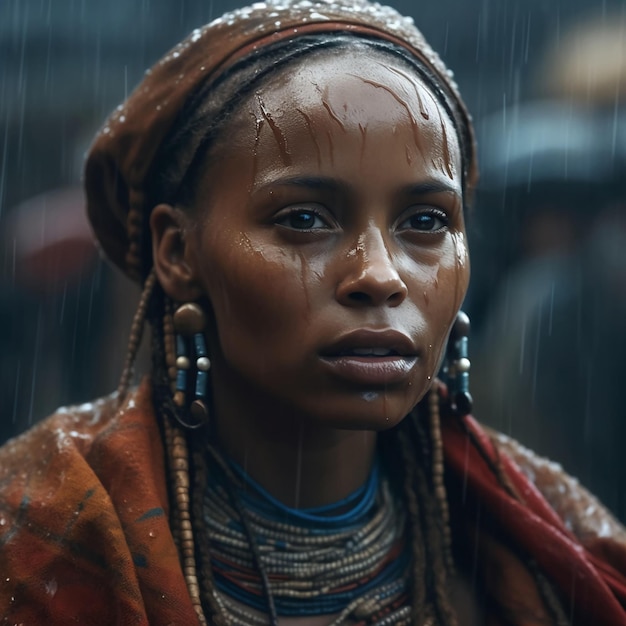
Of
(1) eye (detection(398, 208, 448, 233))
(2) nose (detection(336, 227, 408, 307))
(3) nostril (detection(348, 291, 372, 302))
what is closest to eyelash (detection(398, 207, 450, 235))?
(1) eye (detection(398, 208, 448, 233))

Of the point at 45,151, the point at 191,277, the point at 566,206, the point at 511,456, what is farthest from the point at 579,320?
the point at 45,151

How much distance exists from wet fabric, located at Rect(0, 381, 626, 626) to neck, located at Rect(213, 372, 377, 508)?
6.9 inches

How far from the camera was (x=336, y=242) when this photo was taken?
205 cm

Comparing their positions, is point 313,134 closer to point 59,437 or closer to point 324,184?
point 324,184

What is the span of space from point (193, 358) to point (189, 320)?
0.31 feet

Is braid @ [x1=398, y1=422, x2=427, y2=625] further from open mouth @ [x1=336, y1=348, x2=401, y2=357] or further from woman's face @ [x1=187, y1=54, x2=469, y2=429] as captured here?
open mouth @ [x1=336, y1=348, x2=401, y2=357]

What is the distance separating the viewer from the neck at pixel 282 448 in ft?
7.44

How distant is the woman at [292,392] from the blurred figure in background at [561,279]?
6.39 feet

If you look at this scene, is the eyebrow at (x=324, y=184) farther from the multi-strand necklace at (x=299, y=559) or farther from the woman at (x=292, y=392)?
the multi-strand necklace at (x=299, y=559)

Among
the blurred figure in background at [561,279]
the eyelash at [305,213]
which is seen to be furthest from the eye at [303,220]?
the blurred figure in background at [561,279]

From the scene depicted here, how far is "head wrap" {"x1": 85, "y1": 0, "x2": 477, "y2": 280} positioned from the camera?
87.0 inches

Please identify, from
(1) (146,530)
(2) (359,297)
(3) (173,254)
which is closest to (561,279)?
(3) (173,254)

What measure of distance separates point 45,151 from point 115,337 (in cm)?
212

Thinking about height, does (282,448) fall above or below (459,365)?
below
